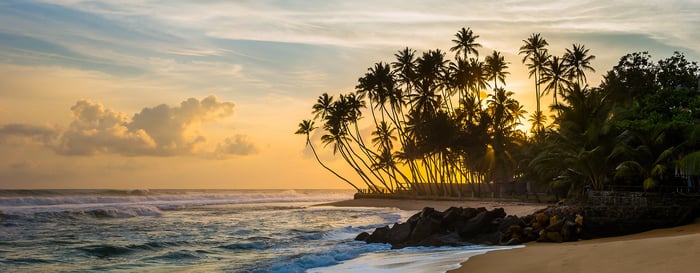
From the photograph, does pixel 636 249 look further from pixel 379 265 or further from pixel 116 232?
pixel 116 232

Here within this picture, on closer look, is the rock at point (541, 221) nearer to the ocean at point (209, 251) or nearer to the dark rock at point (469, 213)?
the dark rock at point (469, 213)

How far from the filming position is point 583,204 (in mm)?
21766

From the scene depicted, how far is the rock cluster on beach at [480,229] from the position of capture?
759 inches

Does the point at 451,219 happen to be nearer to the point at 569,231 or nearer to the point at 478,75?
the point at 569,231

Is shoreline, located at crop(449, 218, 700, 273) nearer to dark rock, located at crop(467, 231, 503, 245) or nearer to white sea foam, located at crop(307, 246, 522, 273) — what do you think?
white sea foam, located at crop(307, 246, 522, 273)

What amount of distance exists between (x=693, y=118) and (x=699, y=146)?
116 centimetres

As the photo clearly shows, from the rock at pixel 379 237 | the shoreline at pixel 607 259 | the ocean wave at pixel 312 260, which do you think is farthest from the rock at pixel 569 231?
the rock at pixel 379 237

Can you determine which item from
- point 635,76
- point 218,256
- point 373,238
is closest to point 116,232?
point 218,256

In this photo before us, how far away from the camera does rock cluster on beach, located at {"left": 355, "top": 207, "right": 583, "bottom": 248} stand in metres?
19.3

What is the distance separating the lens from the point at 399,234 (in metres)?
21.3

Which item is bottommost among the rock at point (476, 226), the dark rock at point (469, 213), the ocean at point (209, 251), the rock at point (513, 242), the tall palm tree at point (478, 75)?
the ocean at point (209, 251)

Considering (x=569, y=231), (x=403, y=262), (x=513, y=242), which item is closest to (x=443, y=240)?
(x=513, y=242)

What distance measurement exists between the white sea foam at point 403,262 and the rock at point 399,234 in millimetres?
2882

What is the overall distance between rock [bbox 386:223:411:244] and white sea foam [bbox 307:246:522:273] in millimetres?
2882
